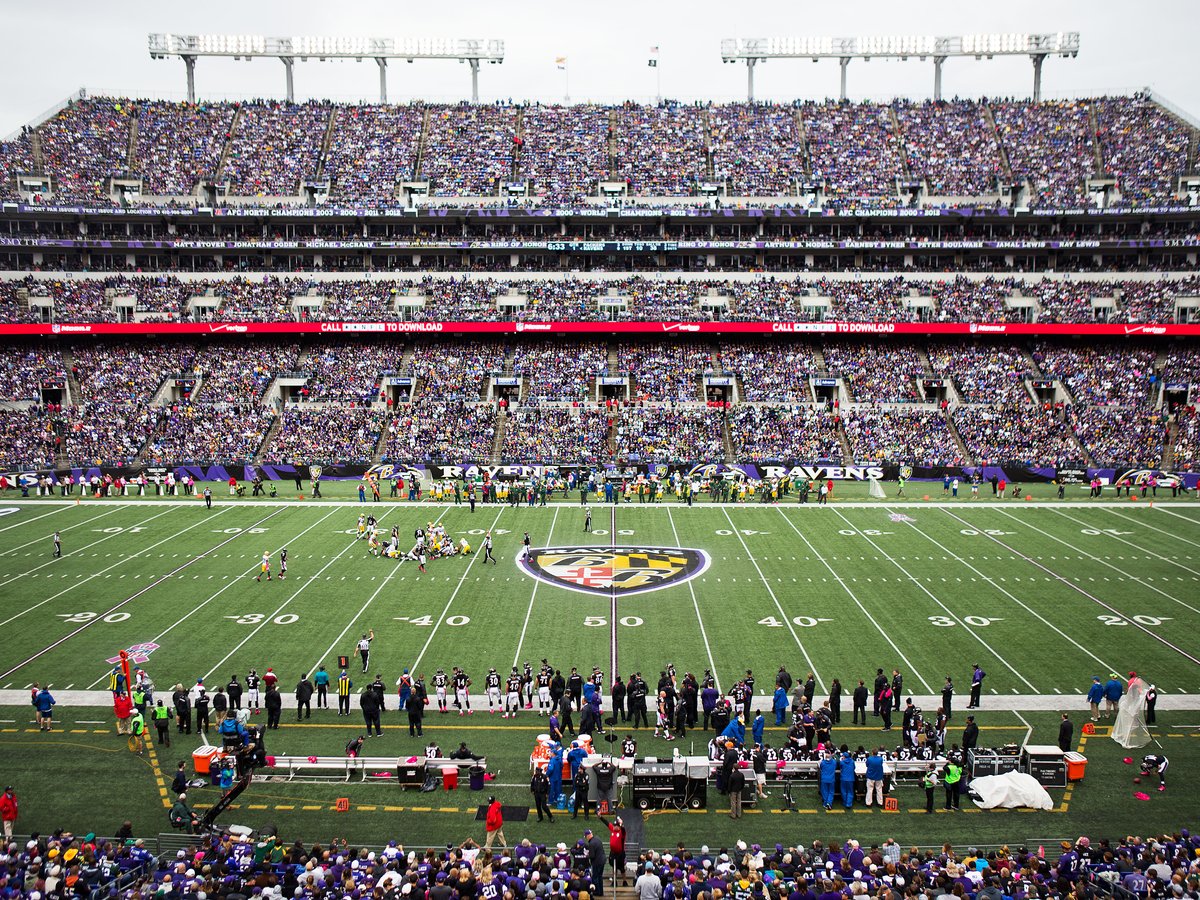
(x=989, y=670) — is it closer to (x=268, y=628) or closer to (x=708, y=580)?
(x=708, y=580)

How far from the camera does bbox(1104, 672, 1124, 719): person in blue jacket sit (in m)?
17.8

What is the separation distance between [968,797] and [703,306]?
141 feet

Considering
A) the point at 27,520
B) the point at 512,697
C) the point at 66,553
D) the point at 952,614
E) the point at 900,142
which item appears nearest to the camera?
the point at 512,697

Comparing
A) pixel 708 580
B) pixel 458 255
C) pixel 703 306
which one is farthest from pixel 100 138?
pixel 708 580

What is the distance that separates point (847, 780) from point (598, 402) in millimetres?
36434

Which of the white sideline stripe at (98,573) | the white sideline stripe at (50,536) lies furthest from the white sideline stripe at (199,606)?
the white sideline stripe at (50,536)

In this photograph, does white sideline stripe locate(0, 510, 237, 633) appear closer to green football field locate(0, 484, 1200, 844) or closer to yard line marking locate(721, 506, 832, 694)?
green football field locate(0, 484, 1200, 844)

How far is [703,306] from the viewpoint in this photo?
55000 millimetres

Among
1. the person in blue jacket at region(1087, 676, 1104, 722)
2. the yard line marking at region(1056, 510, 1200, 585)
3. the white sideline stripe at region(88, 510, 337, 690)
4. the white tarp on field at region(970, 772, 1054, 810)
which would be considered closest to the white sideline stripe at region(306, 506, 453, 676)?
the white sideline stripe at region(88, 510, 337, 690)

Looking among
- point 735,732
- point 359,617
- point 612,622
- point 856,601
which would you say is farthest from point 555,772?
point 856,601

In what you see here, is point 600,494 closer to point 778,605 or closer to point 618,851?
point 778,605

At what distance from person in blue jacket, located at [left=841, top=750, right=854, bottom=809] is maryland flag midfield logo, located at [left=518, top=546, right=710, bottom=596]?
467 inches

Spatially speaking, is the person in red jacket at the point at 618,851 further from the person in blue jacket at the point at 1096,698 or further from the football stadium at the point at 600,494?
the person in blue jacket at the point at 1096,698

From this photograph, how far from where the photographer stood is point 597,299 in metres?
55.4
